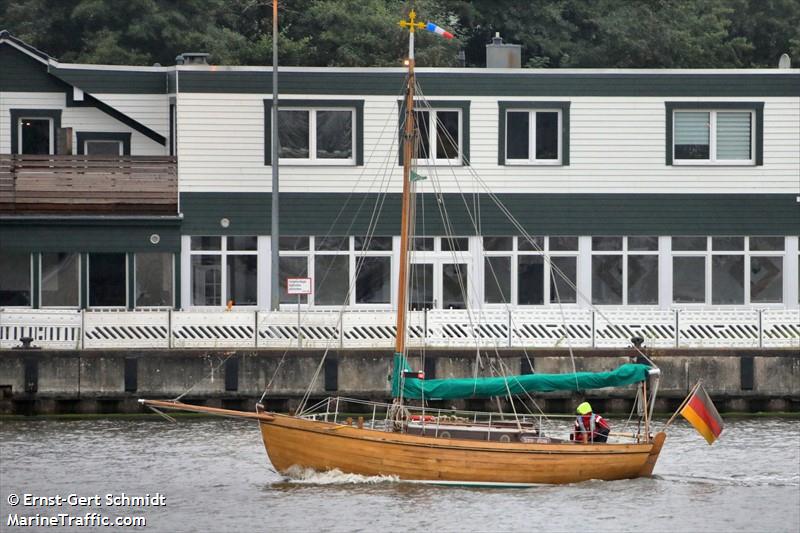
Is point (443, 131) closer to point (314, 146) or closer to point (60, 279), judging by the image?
point (314, 146)

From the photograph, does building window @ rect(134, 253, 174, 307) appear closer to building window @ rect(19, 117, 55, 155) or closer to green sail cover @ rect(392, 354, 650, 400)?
building window @ rect(19, 117, 55, 155)

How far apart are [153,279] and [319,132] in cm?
565

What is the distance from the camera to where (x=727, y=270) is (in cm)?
5047

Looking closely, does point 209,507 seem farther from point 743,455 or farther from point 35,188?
point 35,188

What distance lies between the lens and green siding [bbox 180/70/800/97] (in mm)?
49438

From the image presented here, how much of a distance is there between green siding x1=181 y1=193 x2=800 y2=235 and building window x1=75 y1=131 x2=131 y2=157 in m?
3.18

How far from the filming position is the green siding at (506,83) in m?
49.4

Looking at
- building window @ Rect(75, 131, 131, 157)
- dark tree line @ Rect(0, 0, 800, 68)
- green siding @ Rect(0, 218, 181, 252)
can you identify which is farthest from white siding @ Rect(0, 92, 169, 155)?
dark tree line @ Rect(0, 0, 800, 68)

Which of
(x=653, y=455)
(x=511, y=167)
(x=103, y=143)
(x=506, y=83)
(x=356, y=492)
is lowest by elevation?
(x=356, y=492)

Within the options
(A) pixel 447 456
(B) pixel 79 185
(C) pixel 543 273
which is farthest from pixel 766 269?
(A) pixel 447 456

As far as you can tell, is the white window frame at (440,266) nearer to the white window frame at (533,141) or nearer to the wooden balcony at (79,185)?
the white window frame at (533,141)

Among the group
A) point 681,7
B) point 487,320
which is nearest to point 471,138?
point 487,320

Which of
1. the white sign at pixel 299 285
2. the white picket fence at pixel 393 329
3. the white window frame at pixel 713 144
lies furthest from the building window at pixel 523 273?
the white sign at pixel 299 285

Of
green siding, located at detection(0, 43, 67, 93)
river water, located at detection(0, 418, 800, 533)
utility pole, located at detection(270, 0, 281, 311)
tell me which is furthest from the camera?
green siding, located at detection(0, 43, 67, 93)
